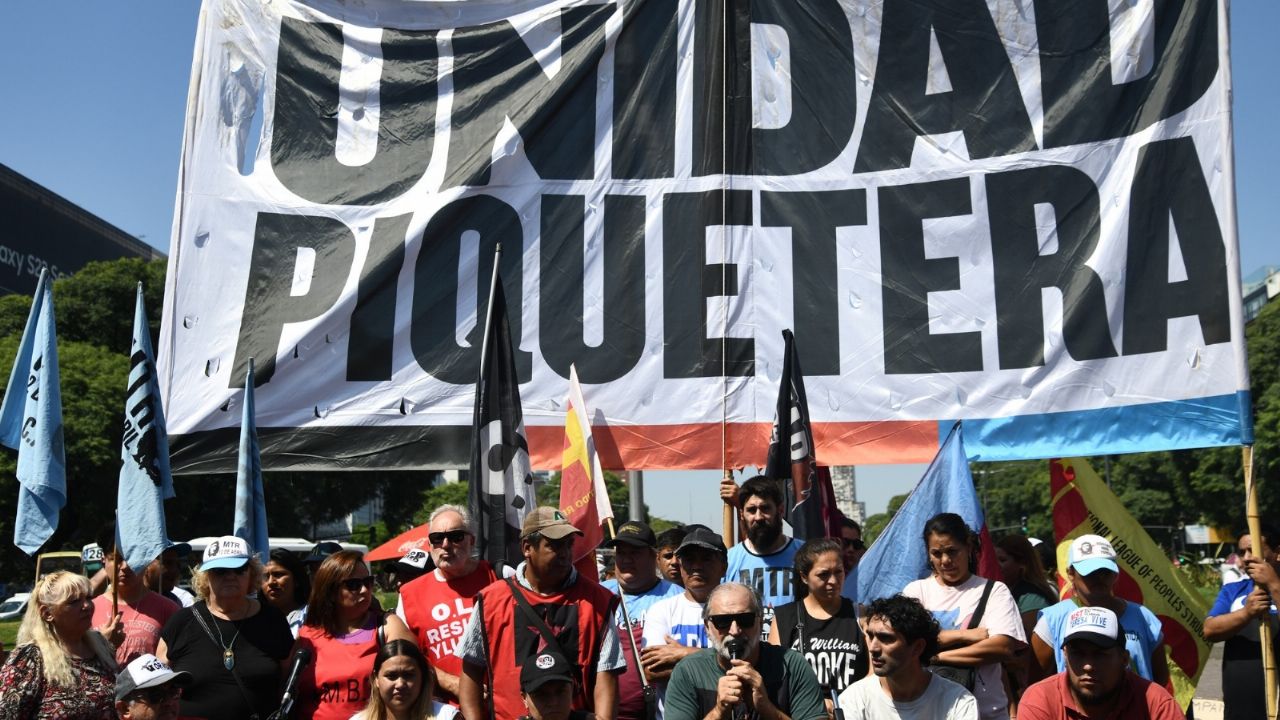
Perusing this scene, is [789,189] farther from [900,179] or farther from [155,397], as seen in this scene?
[155,397]

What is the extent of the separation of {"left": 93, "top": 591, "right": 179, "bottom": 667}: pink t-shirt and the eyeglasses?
154cm

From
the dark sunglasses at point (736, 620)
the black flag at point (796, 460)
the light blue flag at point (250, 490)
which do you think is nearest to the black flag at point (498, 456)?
the light blue flag at point (250, 490)

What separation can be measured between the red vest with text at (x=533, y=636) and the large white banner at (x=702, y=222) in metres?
3.34

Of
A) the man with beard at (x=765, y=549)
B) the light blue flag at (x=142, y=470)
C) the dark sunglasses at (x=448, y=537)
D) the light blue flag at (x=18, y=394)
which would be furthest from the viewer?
the light blue flag at (x=18, y=394)

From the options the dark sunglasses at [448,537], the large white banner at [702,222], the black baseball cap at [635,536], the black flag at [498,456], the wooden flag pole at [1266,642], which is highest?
the large white banner at [702,222]

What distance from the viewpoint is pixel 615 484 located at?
97.6 m

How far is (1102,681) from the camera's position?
4.41m

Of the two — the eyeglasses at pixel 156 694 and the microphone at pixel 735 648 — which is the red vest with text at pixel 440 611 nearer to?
the eyeglasses at pixel 156 694

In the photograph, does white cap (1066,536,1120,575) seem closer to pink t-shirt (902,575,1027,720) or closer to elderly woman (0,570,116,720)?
pink t-shirt (902,575,1027,720)

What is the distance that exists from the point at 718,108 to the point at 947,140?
1631mm

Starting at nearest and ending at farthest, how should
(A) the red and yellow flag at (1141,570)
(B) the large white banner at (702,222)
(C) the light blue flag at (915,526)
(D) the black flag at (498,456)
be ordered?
(C) the light blue flag at (915,526)
(D) the black flag at (498,456)
(A) the red and yellow flag at (1141,570)
(B) the large white banner at (702,222)

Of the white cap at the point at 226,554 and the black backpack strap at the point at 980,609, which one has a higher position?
the white cap at the point at 226,554

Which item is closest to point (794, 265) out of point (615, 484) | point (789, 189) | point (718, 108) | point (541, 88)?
point (789, 189)

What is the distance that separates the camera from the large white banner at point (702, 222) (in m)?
7.88
